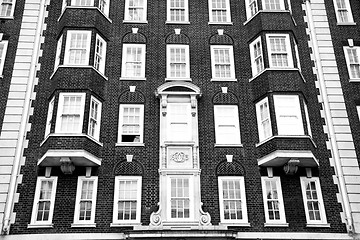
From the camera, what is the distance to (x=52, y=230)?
2212cm

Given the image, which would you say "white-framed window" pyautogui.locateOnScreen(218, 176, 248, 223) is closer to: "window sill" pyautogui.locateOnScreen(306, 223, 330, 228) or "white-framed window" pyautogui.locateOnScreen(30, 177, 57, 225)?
"window sill" pyautogui.locateOnScreen(306, 223, 330, 228)

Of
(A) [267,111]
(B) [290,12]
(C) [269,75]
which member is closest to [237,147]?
(A) [267,111]

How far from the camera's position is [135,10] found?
94.9ft

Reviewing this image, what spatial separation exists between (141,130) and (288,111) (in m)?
7.85

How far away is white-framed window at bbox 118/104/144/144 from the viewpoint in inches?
981

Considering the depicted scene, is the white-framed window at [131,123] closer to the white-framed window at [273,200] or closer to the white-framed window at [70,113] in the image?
the white-framed window at [70,113]

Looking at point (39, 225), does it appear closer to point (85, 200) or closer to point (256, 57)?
point (85, 200)

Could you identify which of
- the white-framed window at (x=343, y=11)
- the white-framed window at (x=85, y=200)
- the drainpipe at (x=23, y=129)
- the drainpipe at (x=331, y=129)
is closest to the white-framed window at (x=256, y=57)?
the drainpipe at (x=331, y=129)

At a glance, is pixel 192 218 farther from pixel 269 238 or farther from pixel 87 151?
pixel 87 151

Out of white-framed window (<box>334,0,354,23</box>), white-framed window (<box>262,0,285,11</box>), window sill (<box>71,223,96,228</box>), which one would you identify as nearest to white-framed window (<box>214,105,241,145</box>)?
white-framed window (<box>262,0,285,11</box>)

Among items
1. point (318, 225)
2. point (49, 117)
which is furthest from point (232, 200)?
point (49, 117)

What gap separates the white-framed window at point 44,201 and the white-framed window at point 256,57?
41.1 ft

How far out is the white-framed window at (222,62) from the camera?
2695 centimetres

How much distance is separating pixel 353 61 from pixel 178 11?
35.8 feet
